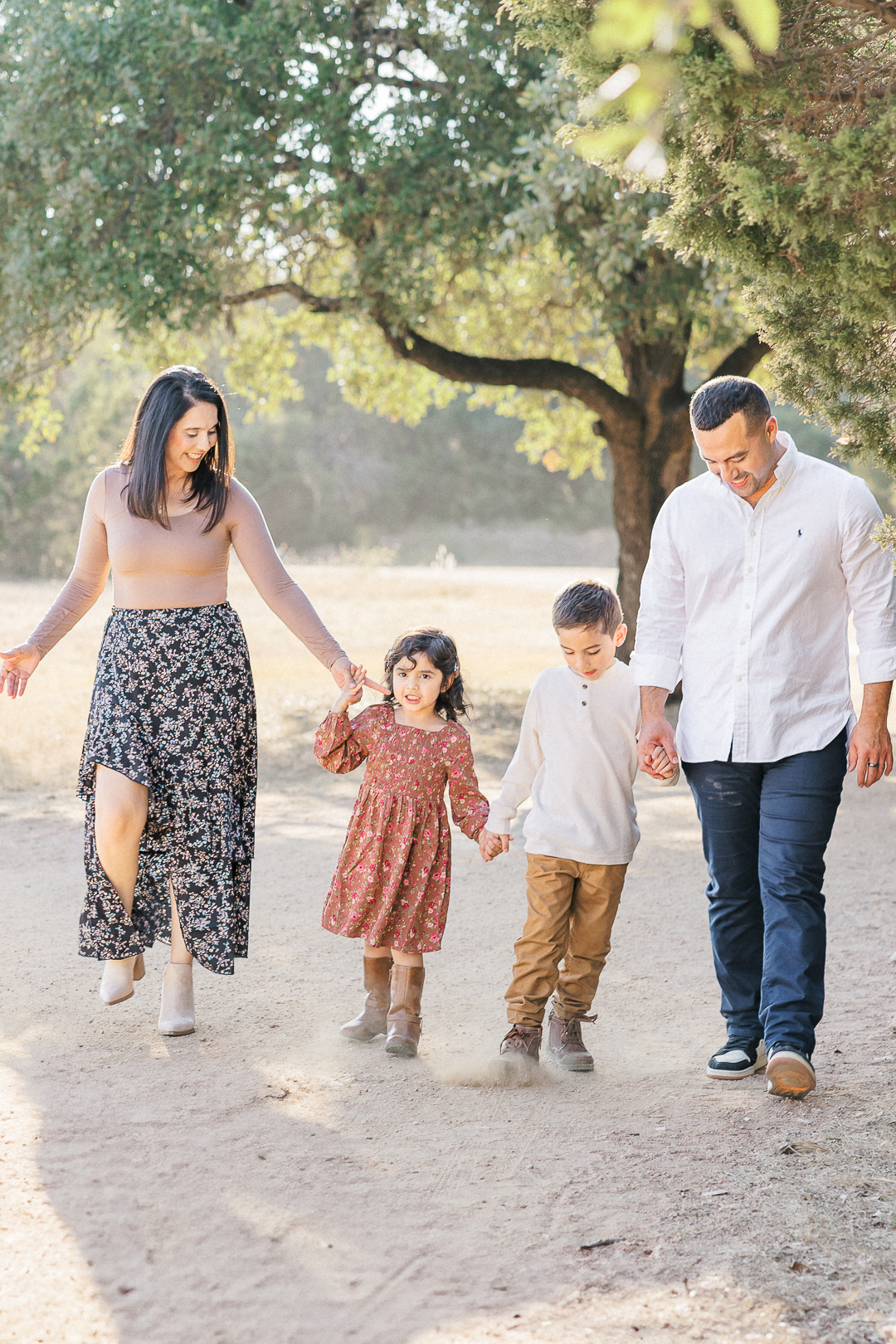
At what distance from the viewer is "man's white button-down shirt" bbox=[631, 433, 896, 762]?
3.46 m

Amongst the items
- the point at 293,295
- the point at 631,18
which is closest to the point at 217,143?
the point at 293,295

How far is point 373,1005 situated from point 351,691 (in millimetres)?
965

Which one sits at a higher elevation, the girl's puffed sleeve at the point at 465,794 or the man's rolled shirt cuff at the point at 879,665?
the man's rolled shirt cuff at the point at 879,665

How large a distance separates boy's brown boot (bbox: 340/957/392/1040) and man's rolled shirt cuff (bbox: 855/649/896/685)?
1.63 meters

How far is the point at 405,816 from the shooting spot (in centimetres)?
386

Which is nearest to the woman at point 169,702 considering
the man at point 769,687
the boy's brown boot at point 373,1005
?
the boy's brown boot at point 373,1005

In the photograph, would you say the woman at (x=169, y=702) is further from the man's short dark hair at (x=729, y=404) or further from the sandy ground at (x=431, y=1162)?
the man's short dark hair at (x=729, y=404)

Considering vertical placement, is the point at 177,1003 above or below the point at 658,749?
below

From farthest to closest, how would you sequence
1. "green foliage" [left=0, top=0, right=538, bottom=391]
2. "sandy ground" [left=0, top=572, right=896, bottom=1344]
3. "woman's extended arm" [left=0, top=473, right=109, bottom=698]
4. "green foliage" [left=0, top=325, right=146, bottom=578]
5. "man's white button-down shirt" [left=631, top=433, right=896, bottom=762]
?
"green foliage" [left=0, top=325, right=146, bottom=578], "green foliage" [left=0, top=0, right=538, bottom=391], "woman's extended arm" [left=0, top=473, right=109, bottom=698], "man's white button-down shirt" [left=631, top=433, right=896, bottom=762], "sandy ground" [left=0, top=572, right=896, bottom=1344]

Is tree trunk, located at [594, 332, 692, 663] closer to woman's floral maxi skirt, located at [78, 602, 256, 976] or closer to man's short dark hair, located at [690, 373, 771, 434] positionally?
woman's floral maxi skirt, located at [78, 602, 256, 976]

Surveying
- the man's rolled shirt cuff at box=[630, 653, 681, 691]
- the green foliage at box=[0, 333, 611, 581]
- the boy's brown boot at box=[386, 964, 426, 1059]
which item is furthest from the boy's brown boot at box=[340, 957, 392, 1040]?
the green foliage at box=[0, 333, 611, 581]

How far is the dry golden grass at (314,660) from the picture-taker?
9.96 meters

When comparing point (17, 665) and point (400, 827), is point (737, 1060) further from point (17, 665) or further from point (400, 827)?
point (17, 665)

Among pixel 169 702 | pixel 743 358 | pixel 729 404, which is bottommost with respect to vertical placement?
pixel 169 702
